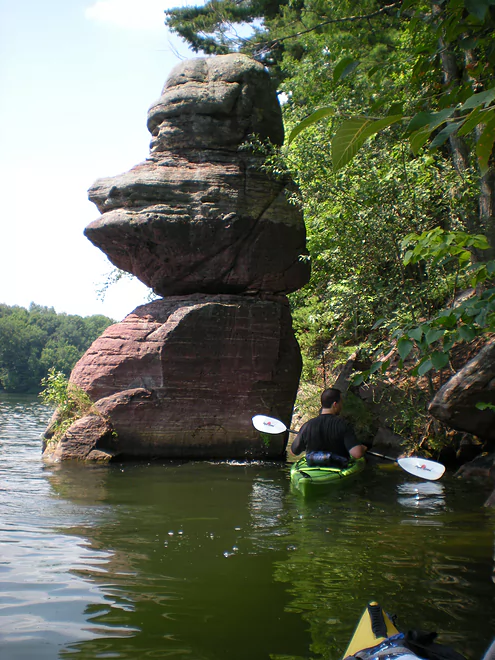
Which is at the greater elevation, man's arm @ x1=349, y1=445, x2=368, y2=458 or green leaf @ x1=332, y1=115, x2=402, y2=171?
green leaf @ x1=332, y1=115, x2=402, y2=171

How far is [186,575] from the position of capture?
4.12 m

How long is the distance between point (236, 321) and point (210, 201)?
2.34m

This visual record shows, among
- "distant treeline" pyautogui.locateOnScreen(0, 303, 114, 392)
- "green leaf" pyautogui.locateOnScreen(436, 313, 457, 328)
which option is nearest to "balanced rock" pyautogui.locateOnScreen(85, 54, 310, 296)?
"green leaf" pyautogui.locateOnScreen(436, 313, 457, 328)

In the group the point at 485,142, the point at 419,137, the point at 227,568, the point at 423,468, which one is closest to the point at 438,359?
the point at 485,142

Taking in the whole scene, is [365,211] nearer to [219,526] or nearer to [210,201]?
[210,201]

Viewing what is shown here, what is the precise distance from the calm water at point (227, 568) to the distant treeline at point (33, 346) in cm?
5463

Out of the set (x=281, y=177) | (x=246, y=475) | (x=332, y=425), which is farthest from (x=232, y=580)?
(x=281, y=177)

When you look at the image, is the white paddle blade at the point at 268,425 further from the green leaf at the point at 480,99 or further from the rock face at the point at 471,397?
the green leaf at the point at 480,99

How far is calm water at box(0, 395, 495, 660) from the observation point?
309cm

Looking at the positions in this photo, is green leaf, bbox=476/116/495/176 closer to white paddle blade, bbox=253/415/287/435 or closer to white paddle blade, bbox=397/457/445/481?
white paddle blade, bbox=397/457/445/481

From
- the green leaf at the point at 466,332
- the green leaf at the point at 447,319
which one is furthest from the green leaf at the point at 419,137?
Answer: the green leaf at the point at 447,319

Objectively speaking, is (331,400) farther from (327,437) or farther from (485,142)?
(485,142)

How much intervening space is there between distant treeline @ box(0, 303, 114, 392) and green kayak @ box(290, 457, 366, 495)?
54.4m

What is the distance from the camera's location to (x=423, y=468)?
7336 millimetres
